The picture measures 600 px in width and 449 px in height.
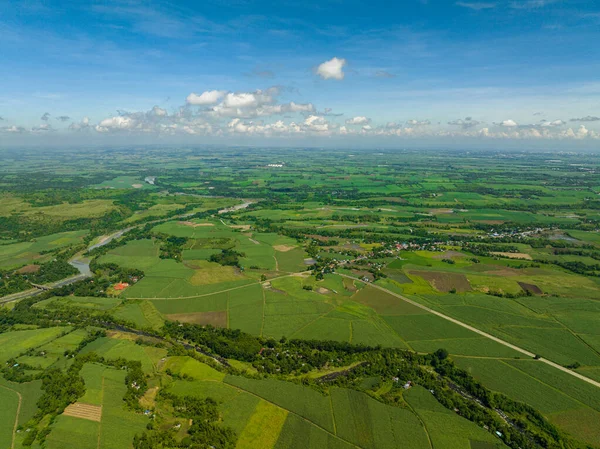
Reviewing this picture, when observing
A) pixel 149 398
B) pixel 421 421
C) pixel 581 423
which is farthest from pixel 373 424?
pixel 149 398

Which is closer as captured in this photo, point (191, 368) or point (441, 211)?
point (191, 368)

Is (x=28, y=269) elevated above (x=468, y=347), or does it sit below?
below

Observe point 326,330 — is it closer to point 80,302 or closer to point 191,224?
point 80,302

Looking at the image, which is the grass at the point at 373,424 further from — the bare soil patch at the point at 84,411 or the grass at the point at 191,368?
the bare soil patch at the point at 84,411

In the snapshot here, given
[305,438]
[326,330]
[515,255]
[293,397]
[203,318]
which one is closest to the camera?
[305,438]

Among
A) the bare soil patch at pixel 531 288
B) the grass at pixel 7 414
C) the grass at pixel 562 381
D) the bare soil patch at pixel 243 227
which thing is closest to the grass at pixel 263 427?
the grass at pixel 7 414

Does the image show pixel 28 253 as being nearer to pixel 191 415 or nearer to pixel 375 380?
pixel 191 415

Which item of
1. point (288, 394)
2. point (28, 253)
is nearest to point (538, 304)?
point (288, 394)
